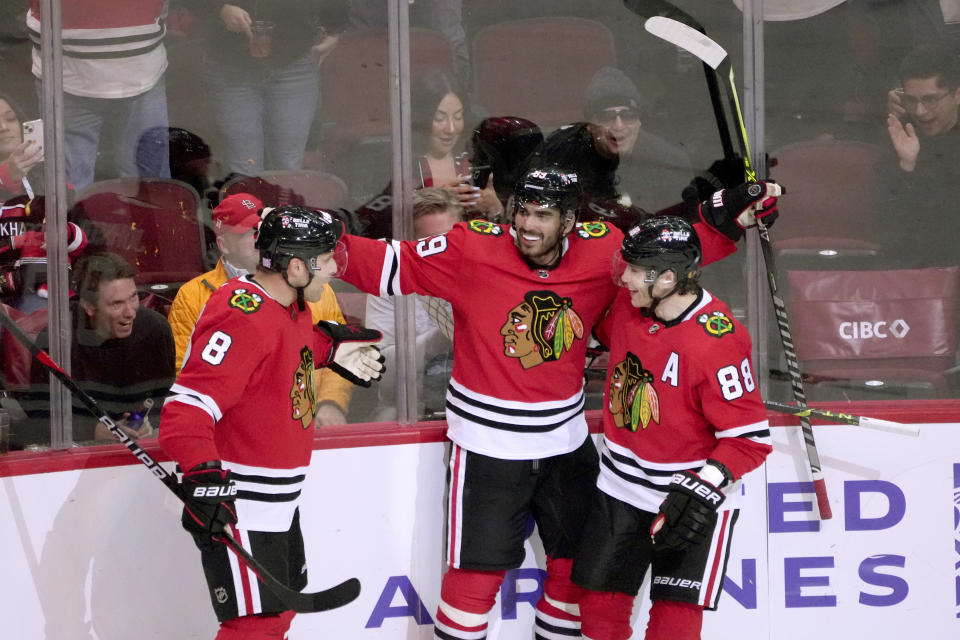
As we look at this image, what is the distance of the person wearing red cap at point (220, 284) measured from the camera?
336 cm

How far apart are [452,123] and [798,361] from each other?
4.23 feet

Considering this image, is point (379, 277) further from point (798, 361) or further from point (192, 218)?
point (798, 361)

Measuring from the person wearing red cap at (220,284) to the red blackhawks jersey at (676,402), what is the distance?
0.83m

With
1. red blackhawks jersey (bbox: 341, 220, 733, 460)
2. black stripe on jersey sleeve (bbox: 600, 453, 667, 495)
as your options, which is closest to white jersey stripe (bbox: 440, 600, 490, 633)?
red blackhawks jersey (bbox: 341, 220, 733, 460)

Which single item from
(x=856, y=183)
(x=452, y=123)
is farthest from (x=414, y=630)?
(x=856, y=183)

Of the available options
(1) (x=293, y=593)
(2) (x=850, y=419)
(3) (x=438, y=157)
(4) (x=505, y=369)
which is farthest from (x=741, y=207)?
(1) (x=293, y=593)

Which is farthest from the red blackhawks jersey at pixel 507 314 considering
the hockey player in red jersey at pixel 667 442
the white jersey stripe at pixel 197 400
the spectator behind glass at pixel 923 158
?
the spectator behind glass at pixel 923 158

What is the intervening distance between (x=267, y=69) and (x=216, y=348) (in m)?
1.12

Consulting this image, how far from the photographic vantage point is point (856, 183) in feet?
12.4

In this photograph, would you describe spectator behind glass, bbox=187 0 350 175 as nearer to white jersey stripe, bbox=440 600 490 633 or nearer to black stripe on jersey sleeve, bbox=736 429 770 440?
white jersey stripe, bbox=440 600 490 633

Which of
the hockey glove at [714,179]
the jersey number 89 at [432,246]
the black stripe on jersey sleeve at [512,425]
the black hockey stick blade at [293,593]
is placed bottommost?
the black hockey stick blade at [293,593]

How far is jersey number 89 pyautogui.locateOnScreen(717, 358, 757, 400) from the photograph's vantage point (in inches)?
118

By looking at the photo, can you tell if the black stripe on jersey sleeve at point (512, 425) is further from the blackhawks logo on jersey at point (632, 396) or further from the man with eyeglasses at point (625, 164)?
the man with eyeglasses at point (625, 164)

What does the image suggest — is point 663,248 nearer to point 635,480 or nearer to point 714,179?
point 635,480
